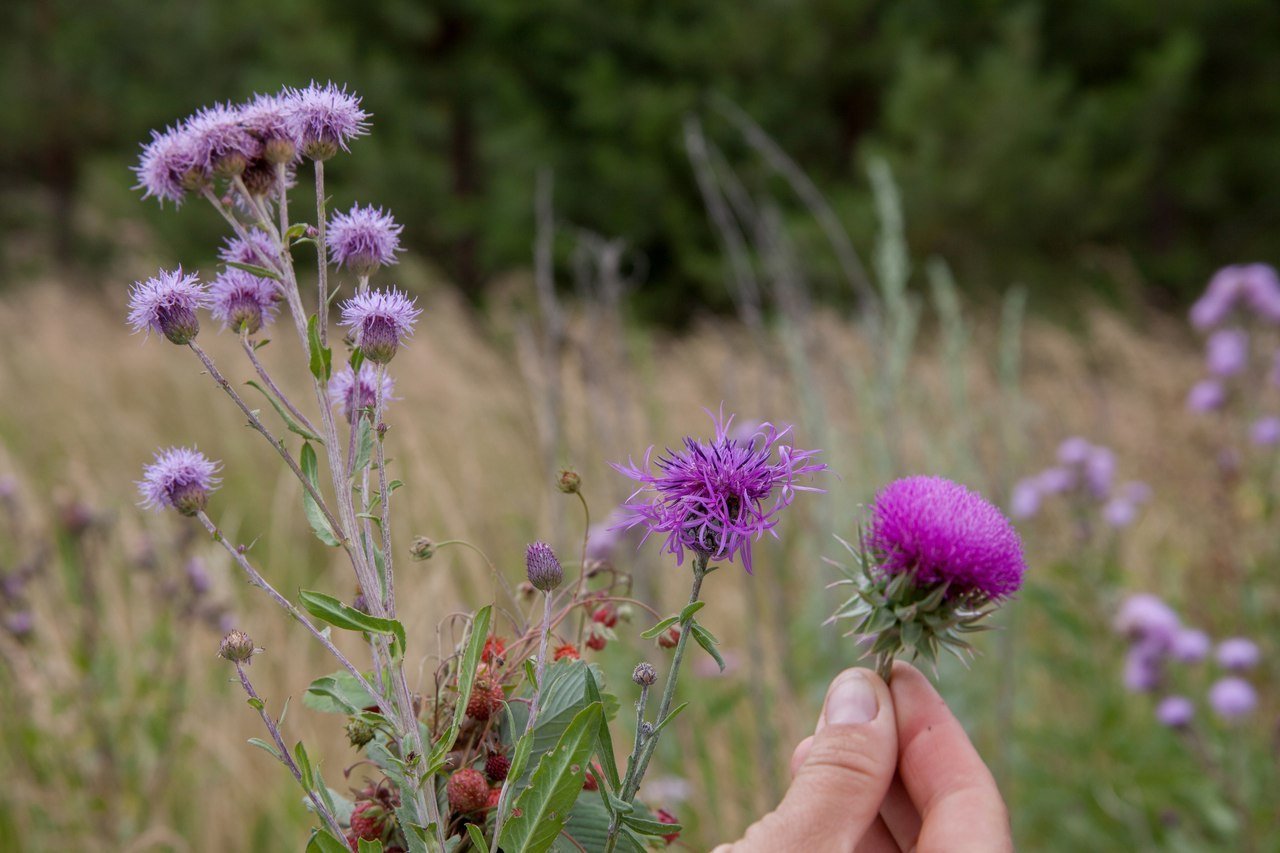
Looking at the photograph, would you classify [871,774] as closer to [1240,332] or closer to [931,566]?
[931,566]

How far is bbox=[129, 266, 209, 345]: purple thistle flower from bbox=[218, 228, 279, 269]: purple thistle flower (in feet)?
0.08

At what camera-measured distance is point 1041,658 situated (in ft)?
7.93

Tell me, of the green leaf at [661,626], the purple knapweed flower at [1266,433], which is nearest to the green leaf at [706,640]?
the green leaf at [661,626]

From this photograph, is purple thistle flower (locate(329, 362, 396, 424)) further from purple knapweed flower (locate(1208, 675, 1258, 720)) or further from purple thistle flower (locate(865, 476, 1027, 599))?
purple knapweed flower (locate(1208, 675, 1258, 720))

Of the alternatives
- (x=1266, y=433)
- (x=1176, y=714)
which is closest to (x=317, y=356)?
(x=1176, y=714)

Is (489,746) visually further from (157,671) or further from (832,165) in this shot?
(832,165)

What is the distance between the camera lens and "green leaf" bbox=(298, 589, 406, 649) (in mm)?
476

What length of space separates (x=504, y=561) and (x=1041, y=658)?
126cm

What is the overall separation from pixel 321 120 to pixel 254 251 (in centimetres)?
7

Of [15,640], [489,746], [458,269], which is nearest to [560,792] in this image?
[489,746]

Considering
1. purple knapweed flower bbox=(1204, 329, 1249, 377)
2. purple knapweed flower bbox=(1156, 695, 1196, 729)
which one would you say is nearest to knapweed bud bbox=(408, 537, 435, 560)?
purple knapweed flower bbox=(1156, 695, 1196, 729)

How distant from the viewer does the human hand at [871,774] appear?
23.6 inches

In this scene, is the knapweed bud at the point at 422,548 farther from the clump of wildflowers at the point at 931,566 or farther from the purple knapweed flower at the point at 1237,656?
the purple knapweed flower at the point at 1237,656

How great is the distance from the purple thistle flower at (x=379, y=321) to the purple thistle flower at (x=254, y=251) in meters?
0.06
